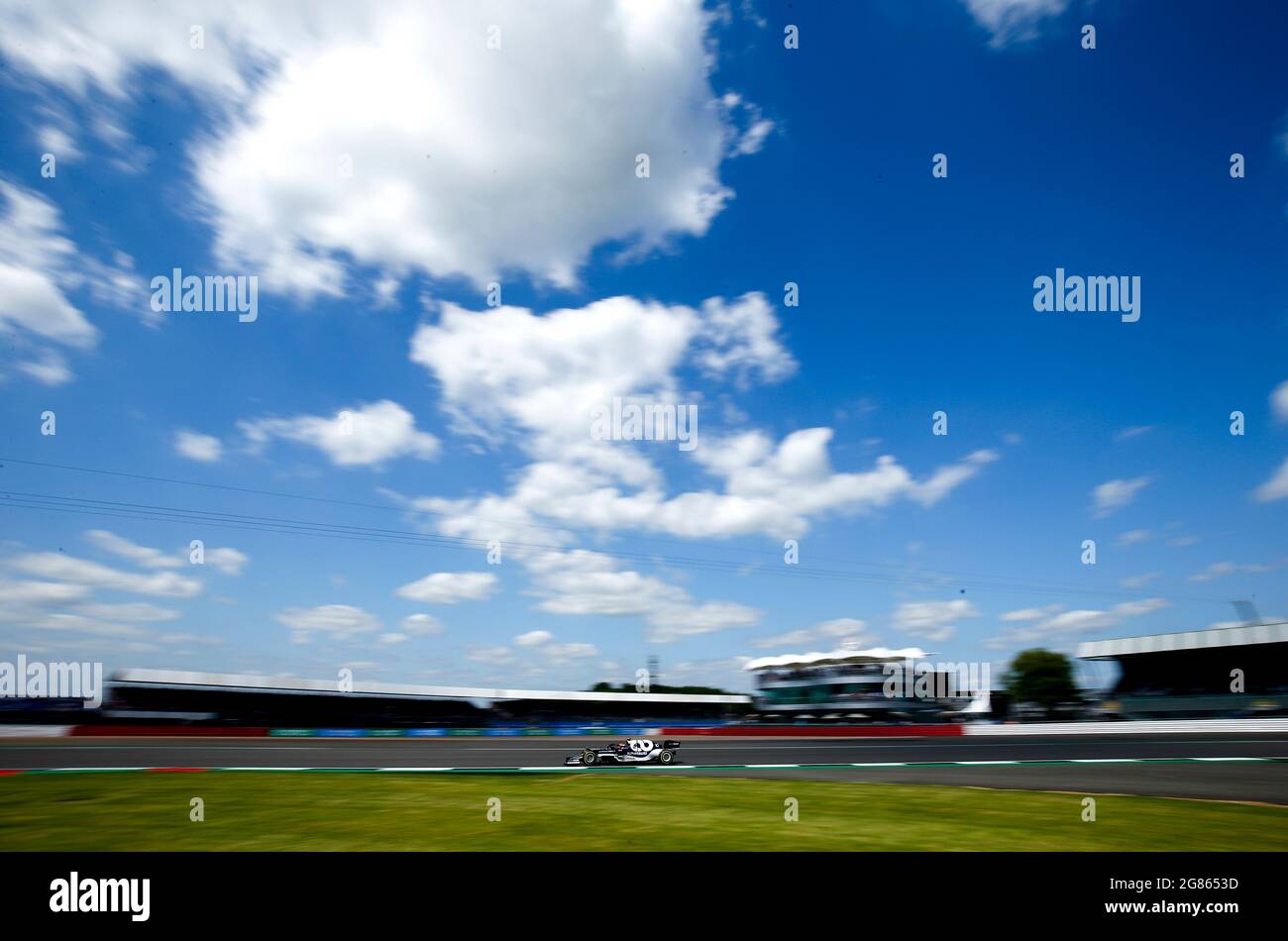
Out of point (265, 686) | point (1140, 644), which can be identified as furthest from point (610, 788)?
point (1140, 644)

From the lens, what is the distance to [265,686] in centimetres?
5047

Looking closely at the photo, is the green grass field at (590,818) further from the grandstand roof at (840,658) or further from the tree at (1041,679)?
the tree at (1041,679)

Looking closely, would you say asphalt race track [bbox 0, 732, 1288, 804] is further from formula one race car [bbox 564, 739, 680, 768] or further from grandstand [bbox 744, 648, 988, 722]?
grandstand [bbox 744, 648, 988, 722]

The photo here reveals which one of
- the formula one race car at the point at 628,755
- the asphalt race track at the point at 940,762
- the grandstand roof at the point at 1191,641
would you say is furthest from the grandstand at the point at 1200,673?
A: the formula one race car at the point at 628,755

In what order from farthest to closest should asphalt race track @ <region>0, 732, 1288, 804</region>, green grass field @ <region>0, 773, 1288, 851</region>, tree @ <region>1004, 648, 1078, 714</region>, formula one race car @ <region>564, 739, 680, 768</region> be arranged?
tree @ <region>1004, 648, 1078, 714</region>
formula one race car @ <region>564, 739, 680, 768</region>
asphalt race track @ <region>0, 732, 1288, 804</region>
green grass field @ <region>0, 773, 1288, 851</region>

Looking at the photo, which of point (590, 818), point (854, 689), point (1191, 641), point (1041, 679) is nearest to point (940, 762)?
point (590, 818)

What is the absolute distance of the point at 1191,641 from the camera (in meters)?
58.0

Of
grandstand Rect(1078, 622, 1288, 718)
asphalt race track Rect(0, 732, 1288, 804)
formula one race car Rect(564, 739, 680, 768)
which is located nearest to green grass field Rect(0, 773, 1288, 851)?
asphalt race track Rect(0, 732, 1288, 804)

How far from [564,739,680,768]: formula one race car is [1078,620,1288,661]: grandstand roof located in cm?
5321

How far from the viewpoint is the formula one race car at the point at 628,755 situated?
71.0ft

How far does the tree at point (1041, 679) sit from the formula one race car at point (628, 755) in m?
91.5

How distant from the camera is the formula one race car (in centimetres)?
2164

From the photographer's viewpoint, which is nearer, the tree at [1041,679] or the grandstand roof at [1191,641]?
the grandstand roof at [1191,641]
